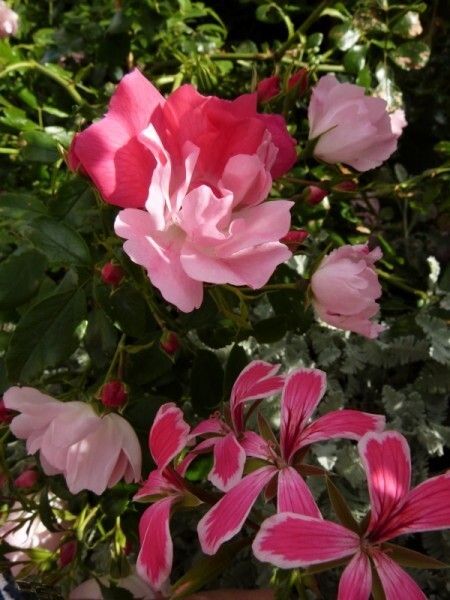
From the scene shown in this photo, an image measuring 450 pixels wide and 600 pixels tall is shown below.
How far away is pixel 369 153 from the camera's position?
0.58m

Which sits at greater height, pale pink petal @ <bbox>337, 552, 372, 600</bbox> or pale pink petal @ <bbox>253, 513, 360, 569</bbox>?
pale pink petal @ <bbox>253, 513, 360, 569</bbox>

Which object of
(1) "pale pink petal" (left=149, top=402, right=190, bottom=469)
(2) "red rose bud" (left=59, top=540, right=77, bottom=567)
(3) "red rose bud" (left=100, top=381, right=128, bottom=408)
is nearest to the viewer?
(1) "pale pink petal" (left=149, top=402, right=190, bottom=469)

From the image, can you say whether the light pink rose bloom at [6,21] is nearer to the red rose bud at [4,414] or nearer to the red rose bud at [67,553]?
the red rose bud at [4,414]

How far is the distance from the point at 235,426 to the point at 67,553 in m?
0.37

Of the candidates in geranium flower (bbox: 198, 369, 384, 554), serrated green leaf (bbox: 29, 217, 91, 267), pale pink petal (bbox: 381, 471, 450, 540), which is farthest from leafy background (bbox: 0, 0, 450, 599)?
pale pink petal (bbox: 381, 471, 450, 540)

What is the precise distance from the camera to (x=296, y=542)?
34 cm

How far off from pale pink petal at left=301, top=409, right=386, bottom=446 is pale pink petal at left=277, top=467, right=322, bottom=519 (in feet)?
0.11

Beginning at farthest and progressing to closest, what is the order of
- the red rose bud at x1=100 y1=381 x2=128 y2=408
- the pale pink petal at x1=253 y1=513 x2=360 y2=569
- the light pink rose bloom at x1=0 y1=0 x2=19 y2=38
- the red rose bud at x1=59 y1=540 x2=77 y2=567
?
the light pink rose bloom at x1=0 y1=0 x2=19 y2=38
the red rose bud at x1=59 y1=540 x2=77 y2=567
the red rose bud at x1=100 y1=381 x2=128 y2=408
the pale pink petal at x1=253 y1=513 x2=360 y2=569

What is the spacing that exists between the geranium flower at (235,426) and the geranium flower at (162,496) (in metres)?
0.03

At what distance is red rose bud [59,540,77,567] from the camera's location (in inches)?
28.5

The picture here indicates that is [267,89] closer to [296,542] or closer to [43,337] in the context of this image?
[43,337]

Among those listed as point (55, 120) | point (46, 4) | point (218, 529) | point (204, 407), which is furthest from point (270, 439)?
point (46, 4)

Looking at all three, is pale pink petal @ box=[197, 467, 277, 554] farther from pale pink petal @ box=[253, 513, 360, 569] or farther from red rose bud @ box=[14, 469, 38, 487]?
red rose bud @ box=[14, 469, 38, 487]

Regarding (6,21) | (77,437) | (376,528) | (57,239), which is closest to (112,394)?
(77,437)
